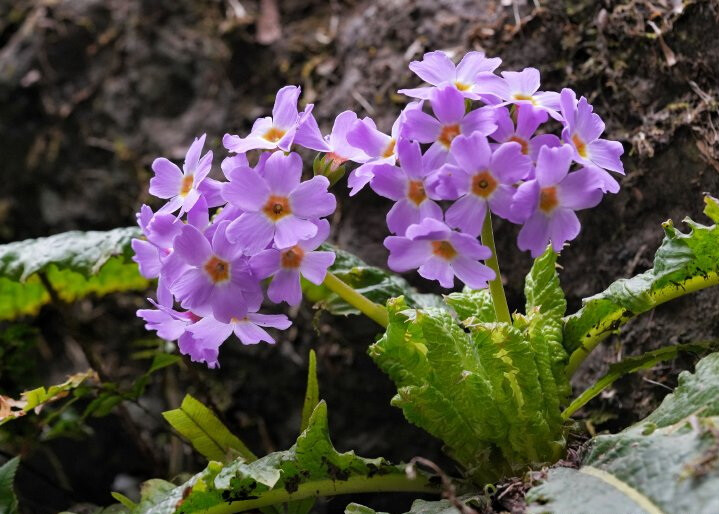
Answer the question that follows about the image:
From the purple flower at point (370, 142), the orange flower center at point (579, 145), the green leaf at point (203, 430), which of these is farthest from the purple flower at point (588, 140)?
the green leaf at point (203, 430)

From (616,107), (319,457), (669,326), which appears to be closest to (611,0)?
(616,107)

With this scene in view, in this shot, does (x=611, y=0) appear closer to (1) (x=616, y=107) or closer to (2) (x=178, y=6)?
(1) (x=616, y=107)

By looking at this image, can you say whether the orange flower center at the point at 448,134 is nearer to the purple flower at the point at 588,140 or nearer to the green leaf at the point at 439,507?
the purple flower at the point at 588,140

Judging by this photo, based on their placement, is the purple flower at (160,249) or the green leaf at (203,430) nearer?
the purple flower at (160,249)

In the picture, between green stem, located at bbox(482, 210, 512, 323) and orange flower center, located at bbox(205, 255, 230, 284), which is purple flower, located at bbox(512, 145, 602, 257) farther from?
orange flower center, located at bbox(205, 255, 230, 284)

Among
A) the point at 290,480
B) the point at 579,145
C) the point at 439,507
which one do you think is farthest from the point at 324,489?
the point at 579,145

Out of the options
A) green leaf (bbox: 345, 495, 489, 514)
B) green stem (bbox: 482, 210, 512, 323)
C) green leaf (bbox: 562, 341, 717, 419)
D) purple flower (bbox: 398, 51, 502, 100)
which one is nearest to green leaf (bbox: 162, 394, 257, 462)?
green leaf (bbox: 345, 495, 489, 514)

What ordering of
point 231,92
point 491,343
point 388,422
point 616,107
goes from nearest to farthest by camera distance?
point 491,343
point 616,107
point 388,422
point 231,92
